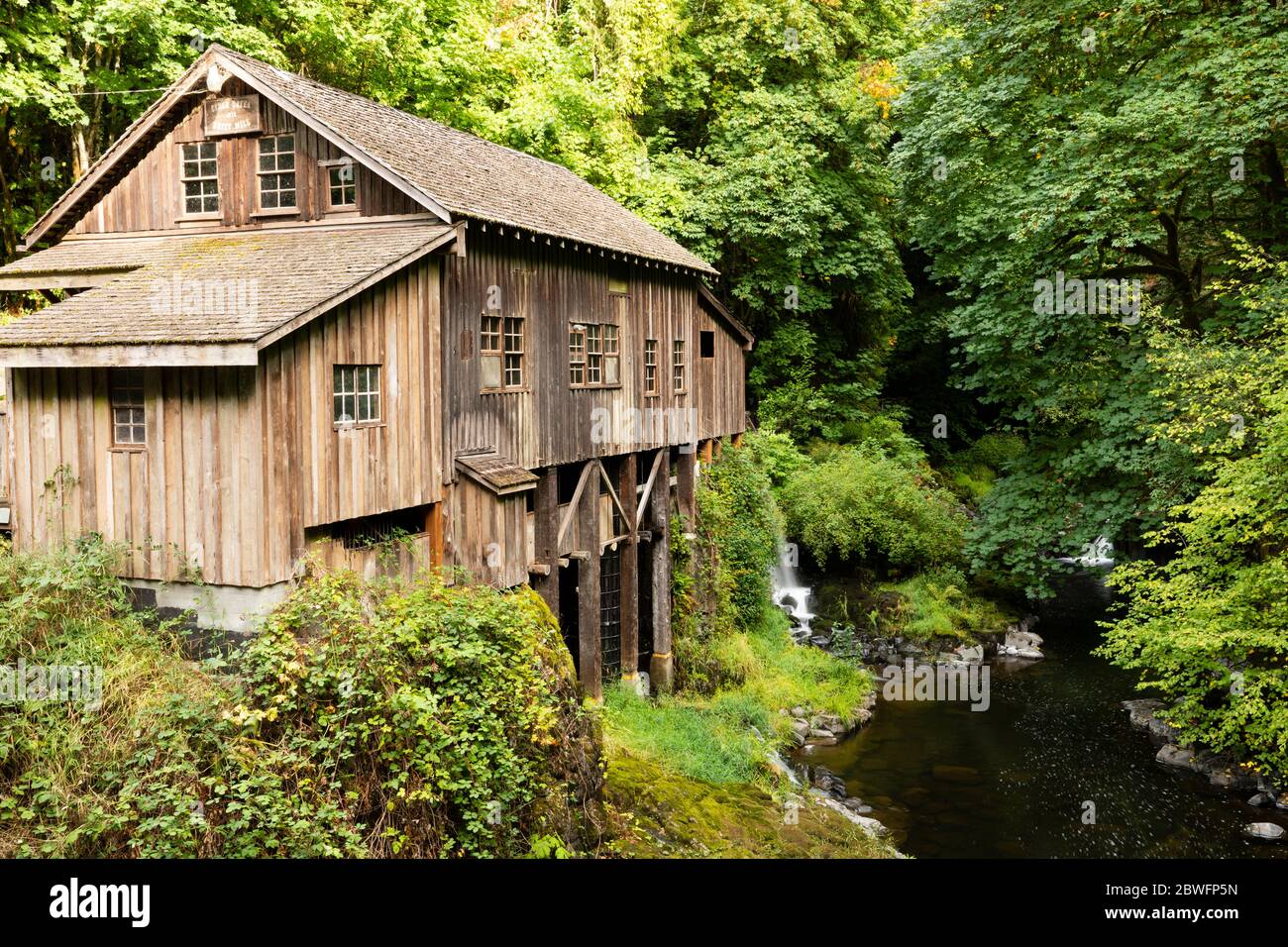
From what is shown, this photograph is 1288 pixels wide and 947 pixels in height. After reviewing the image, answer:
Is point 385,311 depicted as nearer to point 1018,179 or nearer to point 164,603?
point 164,603

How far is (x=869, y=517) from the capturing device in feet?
81.8

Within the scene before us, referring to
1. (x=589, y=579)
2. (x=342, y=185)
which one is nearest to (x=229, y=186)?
(x=342, y=185)

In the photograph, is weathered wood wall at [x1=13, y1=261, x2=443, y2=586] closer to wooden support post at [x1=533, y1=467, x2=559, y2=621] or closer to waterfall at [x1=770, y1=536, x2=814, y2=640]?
wooden support post at [x1=533, y1=467, x2=559, y2=621]

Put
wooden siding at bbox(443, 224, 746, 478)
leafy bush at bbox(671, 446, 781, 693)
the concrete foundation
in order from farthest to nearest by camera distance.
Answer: leafy bush at bbox(671, 446, 781, 693), wooden siding at bbox(443, 224, 746, 478), the concrete foundation

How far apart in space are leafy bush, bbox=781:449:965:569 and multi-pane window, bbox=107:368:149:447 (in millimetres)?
17416

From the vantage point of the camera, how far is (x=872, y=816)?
15.8m

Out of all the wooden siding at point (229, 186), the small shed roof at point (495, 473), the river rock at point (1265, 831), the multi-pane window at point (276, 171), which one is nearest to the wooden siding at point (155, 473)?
the small shed roof at point (495, 473)

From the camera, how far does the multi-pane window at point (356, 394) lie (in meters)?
11.2

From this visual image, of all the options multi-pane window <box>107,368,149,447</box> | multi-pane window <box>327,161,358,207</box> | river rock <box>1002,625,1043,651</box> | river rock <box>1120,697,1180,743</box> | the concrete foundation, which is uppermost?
multi-pane window <box>327,161,358,207</box>

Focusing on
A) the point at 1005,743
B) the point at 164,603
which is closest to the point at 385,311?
the point at 164,603

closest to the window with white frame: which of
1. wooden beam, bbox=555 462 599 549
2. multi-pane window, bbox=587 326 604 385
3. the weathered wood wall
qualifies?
multi-pane window, bbox=587 326 604 385

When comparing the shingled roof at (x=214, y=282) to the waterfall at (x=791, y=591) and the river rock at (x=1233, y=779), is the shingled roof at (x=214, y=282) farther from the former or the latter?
the river rock at (x=1233, y=779)

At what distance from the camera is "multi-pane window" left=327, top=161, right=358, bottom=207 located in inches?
509

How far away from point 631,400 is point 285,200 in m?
7.31
